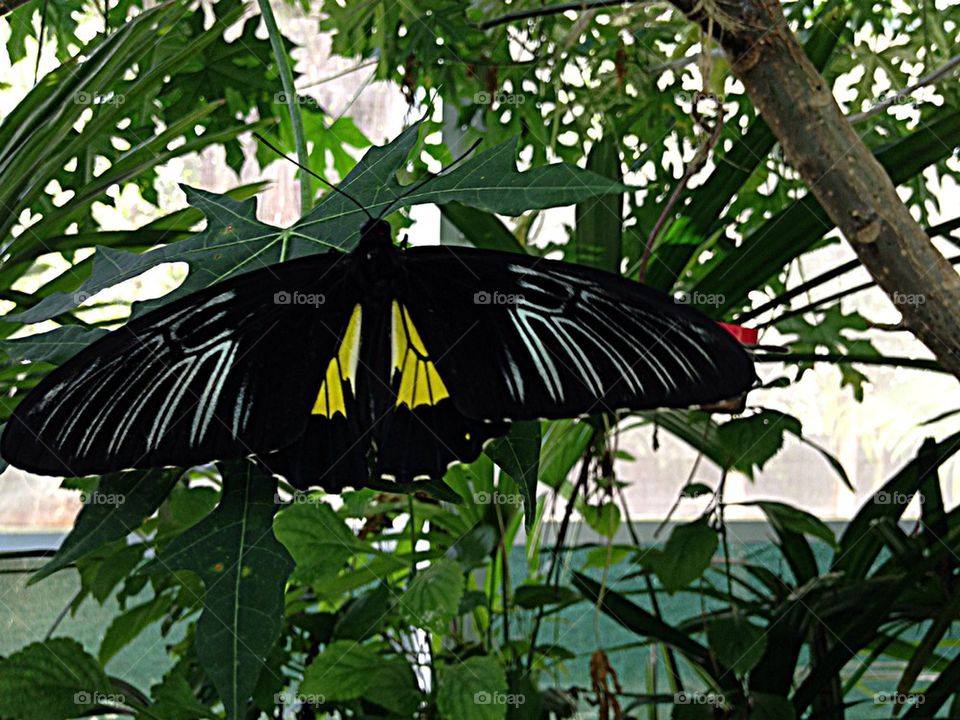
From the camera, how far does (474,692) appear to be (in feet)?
2.01

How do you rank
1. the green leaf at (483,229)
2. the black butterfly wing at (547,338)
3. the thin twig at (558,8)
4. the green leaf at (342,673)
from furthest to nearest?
the green leaf at (483,229) < the green leaf at (342,673) < the thin twig at (558,8) < the black butterfly wing at (547,338)

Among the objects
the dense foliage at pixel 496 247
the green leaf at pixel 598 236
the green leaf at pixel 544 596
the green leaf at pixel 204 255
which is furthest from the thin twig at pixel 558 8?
the green leaf at pixel 544 596

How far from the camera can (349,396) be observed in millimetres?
288

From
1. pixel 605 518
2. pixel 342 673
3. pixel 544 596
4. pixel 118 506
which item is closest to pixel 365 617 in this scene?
pixel 342 673

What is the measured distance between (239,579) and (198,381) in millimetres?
68

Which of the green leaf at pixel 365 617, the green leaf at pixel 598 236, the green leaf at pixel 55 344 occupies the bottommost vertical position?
the green leaf at pixel 365 617

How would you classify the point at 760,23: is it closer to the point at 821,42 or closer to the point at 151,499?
the point at 821,42

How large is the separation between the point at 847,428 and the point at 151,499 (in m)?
1.82

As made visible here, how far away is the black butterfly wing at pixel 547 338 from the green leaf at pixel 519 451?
4 cm

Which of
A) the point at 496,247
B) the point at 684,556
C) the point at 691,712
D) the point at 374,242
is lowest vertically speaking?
the point at 691,712

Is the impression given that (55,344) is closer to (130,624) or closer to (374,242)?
(374,242)

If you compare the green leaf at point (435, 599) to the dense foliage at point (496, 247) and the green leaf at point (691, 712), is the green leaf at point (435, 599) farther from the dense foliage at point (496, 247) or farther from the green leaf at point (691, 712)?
the green leaf at point (691, 712)

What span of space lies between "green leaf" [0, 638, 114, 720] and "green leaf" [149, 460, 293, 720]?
1.03ft

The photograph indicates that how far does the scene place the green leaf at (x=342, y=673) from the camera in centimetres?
64
